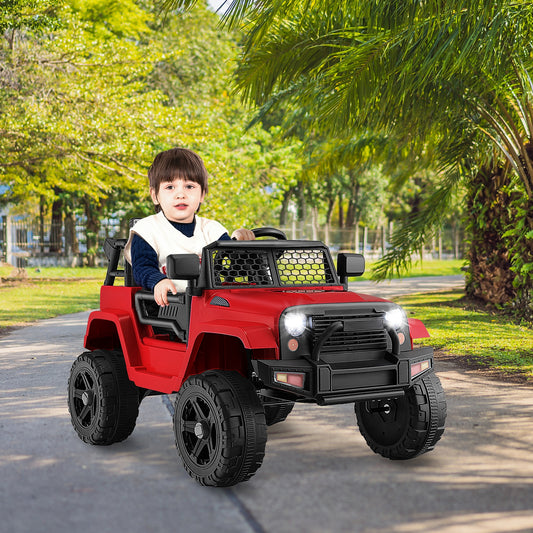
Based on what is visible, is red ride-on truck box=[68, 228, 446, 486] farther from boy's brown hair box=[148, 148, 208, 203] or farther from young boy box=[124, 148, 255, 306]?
boy's brown hair box=[148, 148, 208, 203]

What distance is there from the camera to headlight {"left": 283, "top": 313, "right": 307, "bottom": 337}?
398 cm

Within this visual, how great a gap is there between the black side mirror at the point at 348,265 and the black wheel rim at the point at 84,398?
1756mm

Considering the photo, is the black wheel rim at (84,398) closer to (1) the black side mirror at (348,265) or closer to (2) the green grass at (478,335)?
(1) the black side mirror at (348,265)

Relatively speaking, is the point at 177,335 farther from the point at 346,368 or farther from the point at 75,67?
the point at 75,67

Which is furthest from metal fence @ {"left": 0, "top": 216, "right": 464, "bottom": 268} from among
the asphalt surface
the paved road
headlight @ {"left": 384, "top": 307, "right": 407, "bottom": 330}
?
headlight @ {"left": 384, "top": 307, "right": 407, "bottom": 330}

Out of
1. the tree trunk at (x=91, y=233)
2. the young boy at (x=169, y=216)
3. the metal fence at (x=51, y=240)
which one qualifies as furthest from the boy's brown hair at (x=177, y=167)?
the tree trunk at (x=91, y=233)

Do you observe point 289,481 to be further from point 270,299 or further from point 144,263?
point 144,263

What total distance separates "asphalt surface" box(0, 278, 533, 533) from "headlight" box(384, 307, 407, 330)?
33.9 inches

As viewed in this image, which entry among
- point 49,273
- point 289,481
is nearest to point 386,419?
point 289,481

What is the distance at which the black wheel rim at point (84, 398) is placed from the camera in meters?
5.17

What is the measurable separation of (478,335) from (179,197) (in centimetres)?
738

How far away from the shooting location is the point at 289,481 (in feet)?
14.1

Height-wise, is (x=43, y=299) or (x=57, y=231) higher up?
(x=57, y=231)

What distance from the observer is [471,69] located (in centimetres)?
888
